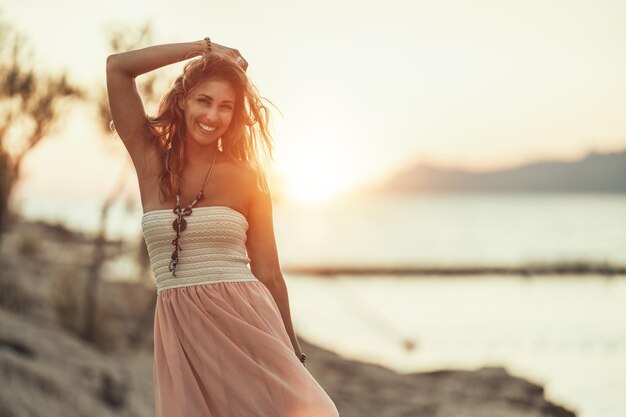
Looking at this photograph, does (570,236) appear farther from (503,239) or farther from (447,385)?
(447,385)

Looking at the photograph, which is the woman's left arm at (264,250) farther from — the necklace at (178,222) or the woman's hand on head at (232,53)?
the woman's hand on head at (232,53)

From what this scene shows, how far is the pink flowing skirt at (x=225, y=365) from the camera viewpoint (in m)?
3.02

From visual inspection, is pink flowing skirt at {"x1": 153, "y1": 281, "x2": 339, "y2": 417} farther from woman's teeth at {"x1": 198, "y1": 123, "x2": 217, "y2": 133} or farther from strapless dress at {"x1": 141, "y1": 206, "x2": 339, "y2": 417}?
woman's teeth at {"x1": 198, "y1": 123, "x2": 217, "y2": 133}

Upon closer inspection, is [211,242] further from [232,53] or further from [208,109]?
[232,53]

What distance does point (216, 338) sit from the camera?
10.0ft

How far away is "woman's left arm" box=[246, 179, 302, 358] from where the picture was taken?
328 cm

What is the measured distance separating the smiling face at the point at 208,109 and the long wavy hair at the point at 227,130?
3 centimetres

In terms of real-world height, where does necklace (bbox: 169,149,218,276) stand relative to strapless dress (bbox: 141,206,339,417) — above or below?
above

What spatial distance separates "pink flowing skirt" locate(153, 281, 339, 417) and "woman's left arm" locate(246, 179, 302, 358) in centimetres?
20

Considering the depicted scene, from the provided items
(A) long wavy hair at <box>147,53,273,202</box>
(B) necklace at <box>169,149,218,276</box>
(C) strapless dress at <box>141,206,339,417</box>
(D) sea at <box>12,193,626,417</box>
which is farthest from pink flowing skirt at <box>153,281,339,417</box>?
(D) sea at <box>12,193,626,417</box>

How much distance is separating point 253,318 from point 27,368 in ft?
11.5

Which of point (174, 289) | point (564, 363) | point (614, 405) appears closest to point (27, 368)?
point (174, 289)

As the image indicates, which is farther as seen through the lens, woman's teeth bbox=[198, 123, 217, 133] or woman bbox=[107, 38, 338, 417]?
woman's teeth bbox=[198, 123, 217, 133]

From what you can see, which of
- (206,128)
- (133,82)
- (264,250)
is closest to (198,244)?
(264,250)
